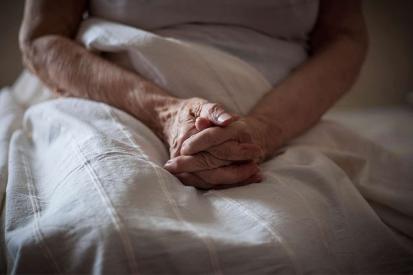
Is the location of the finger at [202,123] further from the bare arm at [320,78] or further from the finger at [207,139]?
the bare arm at [320,78]

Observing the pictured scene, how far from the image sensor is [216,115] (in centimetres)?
50

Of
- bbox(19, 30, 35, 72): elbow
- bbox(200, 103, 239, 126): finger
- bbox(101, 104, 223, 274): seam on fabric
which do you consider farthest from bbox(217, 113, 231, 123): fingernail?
bbox(19, 30, 35, 72): elbow

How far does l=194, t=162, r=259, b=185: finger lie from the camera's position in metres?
0.50

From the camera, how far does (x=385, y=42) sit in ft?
4.24

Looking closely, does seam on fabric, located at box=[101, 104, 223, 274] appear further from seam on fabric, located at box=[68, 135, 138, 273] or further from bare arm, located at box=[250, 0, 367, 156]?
bare arm, located at box=[250, 0, 367, 156]

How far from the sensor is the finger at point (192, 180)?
0.51 m

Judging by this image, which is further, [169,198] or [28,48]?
[28,48]

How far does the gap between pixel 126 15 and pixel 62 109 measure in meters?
0.23

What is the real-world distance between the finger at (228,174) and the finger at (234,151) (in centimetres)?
1

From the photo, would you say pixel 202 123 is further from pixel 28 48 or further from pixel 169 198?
pixel 28 48

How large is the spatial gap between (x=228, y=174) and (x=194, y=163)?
0.05m

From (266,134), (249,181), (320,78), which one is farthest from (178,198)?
(320,78)

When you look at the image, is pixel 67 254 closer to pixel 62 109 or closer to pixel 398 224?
pixel 62 109

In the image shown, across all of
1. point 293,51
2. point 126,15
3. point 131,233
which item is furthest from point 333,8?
point 131,233
